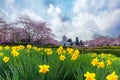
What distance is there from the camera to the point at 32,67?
4.27 m

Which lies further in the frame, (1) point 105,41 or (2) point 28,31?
(1) point 105,41

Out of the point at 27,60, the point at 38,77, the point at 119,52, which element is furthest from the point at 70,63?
the point at 119,52

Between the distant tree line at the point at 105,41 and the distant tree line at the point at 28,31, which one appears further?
the distant tree line at the point at 105,41

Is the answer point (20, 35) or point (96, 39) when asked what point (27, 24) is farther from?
point (96, 39)

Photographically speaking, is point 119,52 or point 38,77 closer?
point 38,77

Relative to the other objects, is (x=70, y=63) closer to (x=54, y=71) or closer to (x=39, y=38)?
(x=54, y=71)

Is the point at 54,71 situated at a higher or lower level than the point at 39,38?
lower

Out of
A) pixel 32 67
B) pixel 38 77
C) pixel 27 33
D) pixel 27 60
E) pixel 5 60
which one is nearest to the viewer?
pixel 38 77

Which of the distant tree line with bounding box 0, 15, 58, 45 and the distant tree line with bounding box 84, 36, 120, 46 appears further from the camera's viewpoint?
the distant tree line with bounding box 84, 36, 120, 46

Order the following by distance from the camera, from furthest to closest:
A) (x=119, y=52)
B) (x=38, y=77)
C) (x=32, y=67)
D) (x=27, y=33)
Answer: (x=27, y=33) < (x=119, y=52) < (x=32, y=67) < (x=38, y=77)

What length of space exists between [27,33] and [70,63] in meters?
31.2

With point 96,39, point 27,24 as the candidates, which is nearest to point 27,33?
point 27,24

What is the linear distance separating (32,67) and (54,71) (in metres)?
0.33

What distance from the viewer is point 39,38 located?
1421 inches
